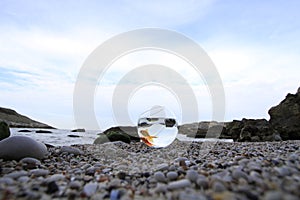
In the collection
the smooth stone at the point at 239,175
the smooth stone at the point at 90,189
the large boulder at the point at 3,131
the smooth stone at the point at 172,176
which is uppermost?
the large boulder at the point at 3,131

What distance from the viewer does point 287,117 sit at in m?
11.1

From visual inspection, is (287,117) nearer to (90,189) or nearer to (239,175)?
(239,175)

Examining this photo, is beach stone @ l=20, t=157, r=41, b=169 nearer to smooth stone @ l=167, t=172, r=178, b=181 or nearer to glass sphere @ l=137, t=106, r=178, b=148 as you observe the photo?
smooth stone @ l=167, t=172, r=178, b=181

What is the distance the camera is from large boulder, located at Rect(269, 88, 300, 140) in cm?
1050

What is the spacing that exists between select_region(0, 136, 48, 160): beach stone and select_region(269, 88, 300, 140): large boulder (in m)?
10.4

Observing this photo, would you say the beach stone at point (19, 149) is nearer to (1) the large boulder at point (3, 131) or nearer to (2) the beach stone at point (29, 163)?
(2) the beach stone at point (29, 163)

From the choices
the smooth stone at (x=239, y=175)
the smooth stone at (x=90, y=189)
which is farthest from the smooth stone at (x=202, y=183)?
the smooth stone at (x=90, y=189)

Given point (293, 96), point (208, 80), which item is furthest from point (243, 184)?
point (293, 96)

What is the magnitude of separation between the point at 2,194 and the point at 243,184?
1994 millimetres

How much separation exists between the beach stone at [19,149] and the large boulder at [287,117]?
34.2ft

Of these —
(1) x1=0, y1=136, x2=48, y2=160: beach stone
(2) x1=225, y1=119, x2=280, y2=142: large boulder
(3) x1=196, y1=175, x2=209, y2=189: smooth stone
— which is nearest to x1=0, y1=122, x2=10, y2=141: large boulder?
(1) x1=0, y1=136, x2=48, y2=160: beach stone

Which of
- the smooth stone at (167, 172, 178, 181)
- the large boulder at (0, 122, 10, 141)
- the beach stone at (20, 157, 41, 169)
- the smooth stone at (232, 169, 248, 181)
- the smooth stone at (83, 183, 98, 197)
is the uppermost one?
the large boulder at (0, 122, 10, 141)

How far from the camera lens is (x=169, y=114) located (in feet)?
16.9

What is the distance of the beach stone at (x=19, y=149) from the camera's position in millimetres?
3707
